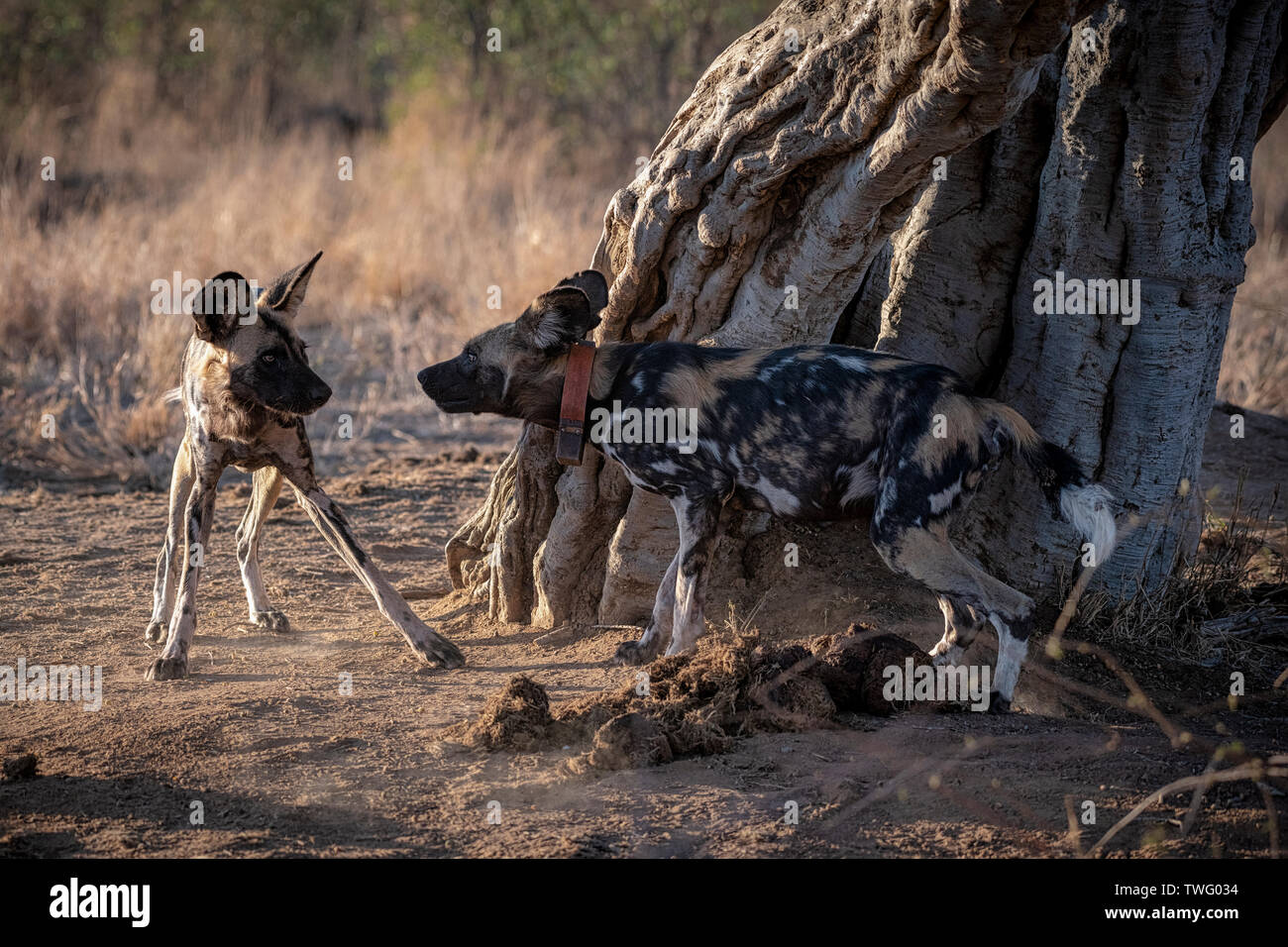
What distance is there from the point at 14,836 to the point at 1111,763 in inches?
124

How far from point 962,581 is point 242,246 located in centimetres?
925

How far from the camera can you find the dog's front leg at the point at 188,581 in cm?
482

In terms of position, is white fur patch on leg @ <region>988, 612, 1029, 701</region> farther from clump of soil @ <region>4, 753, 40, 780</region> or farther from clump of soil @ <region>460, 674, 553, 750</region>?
clump of soil @ <region>4, 753, 40, 780</region>

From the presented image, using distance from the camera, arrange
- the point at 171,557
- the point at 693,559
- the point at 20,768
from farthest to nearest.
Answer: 1. the point at 171,557
2. the point at 693,559
3. the point at 20,768

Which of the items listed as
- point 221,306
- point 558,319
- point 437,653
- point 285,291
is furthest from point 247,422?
point 558,319

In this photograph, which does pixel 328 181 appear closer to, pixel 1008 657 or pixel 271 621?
pixel 271 621

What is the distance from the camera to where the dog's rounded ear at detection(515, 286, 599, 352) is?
15.3 feet

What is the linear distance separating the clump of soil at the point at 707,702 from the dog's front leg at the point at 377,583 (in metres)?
0.95

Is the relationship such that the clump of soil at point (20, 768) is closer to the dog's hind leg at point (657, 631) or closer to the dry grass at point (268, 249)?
the dog's hind leg at point (657, 631)

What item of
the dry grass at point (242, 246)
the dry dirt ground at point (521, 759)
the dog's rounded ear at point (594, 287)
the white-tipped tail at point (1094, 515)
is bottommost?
the dry dirt ground at point (521, 759)

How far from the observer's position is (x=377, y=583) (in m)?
5.05

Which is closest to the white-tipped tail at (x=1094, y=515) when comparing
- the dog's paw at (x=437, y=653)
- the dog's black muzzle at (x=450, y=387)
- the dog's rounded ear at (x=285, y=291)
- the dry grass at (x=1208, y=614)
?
the dry grass at (x=1208, y=614)

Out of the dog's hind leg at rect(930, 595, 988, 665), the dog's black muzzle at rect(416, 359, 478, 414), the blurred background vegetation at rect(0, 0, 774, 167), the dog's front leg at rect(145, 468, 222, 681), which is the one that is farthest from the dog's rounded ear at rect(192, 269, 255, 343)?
the blurred background vegetation at rect(0, 0, 774, 167)

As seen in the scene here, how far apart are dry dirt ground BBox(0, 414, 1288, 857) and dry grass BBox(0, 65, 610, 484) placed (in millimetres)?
3624
